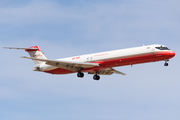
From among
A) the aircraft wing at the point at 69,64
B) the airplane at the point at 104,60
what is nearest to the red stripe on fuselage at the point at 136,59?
the airplane at the point at 104,60

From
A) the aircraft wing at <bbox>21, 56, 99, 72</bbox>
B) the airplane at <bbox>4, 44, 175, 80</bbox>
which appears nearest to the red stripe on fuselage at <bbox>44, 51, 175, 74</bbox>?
the airplane at <bbox>4, 44, 175, 80</bbox>

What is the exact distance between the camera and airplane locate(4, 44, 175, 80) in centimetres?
4181

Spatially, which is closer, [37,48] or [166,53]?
[166,53]

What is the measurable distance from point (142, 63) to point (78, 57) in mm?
10016

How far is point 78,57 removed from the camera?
47344 millimetres

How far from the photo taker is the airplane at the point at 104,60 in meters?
41.8

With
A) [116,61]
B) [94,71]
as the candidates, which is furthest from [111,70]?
[116,61]

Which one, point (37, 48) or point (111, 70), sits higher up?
point (37, 48)

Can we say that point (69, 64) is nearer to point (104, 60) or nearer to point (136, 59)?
point (104, 60)

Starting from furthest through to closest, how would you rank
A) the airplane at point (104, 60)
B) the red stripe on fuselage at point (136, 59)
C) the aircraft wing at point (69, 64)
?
the aircraft wing at point (69, 64), the airplane at point (104, 60), the red stripe on fuselage at point (136, 59)

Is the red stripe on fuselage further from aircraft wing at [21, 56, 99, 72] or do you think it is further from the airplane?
aircraft wing at [21, 56, 99, 72]

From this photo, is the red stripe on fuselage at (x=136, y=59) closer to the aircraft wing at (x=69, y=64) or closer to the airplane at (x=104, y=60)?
the airplane at (x=104, y=60)

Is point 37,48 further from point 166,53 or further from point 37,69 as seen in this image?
point 166,53

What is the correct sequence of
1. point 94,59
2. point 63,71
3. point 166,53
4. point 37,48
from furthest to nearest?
1. point 37,48
2. point 63,71
3. point 94,59
4. point 166,53
